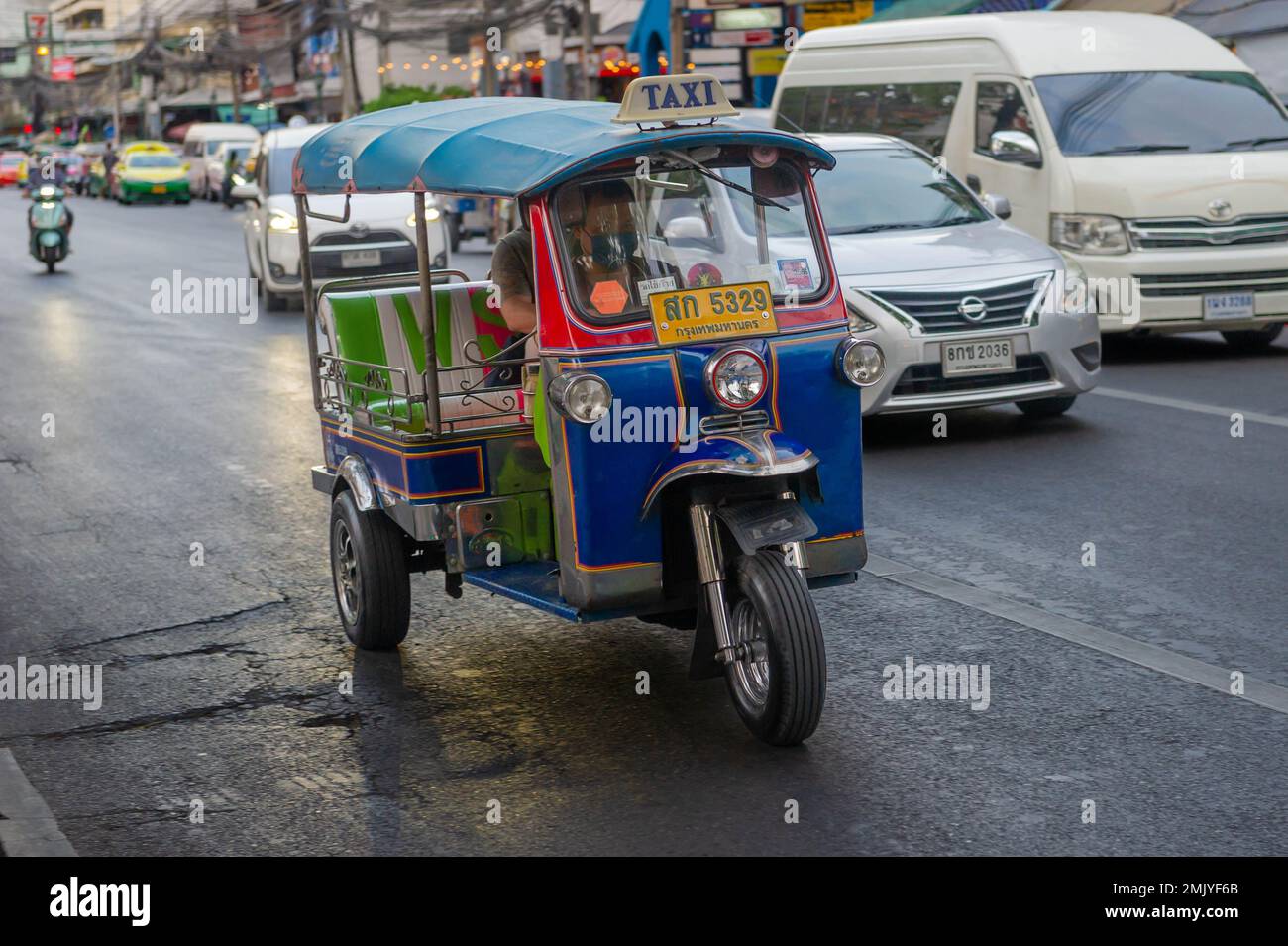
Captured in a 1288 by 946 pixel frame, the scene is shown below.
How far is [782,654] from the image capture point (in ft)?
16.6

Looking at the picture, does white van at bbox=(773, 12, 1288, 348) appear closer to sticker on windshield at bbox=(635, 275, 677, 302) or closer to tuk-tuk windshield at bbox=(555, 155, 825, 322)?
tuk-tuk windshield at bbox=(555, 155, 825, 322)

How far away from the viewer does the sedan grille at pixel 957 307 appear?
9.88 metres

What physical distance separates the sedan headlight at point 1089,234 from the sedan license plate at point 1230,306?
2.28 feet

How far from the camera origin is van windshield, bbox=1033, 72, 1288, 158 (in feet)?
43.2

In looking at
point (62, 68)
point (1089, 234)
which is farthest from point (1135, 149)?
point (62, 68)

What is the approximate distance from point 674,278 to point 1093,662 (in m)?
1.92

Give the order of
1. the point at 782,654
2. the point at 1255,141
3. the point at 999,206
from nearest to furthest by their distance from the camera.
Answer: the point at 782,654, the point at 999,206, the point at 1255,141

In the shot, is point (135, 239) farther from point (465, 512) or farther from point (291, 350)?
point (465, 512)

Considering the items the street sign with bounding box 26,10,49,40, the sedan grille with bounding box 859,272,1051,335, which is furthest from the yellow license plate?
the street sign with bounding box 26,10,49,40

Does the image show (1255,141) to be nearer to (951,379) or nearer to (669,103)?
(951,379)

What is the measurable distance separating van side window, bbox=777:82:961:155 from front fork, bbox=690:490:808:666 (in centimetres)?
888

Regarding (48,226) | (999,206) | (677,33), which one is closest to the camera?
(999,206)

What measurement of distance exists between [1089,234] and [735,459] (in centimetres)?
830

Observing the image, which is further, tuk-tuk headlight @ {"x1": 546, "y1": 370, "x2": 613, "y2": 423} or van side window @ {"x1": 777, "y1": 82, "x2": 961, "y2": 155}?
van side window @ {"x1": 777, "y1": 82, "x2": 961, "y2": 155}
